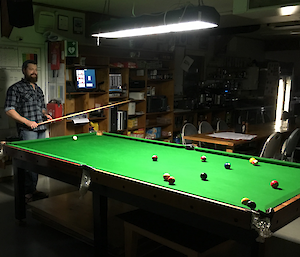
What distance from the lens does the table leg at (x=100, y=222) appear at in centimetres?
276

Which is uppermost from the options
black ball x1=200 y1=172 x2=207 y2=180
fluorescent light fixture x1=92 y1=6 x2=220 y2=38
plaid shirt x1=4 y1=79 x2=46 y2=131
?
fluorescent light fixture x1=92 y1=6 x2=220 y2=38

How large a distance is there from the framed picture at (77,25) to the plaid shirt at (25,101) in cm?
169

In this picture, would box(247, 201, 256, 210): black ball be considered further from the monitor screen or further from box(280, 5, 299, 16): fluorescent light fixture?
the monitor screen

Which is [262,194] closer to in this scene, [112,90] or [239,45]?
[112,90]

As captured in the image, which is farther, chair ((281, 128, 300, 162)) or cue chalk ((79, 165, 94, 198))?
chair ((281, 128, 300, 162))

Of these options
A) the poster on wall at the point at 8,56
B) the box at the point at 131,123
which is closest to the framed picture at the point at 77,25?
the poster on wall at the point at 8,56

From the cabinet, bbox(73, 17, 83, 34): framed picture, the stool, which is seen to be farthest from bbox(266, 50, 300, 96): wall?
the stool

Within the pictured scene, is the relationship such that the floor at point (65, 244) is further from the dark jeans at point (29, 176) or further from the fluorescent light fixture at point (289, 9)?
the fluorescent light fixture at point (289, 9)

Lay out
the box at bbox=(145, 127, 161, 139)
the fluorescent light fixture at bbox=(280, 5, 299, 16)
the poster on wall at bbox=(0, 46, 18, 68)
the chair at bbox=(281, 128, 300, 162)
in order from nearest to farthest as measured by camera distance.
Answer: the fluorescent light fixture at bbox=(280, 5, 299, 16) → the chair at bbox=(281, 128, 300, 162) → the poster on wall at bbox=(0, 46, 18, 68) → the box at bbox=(145, 127, 161, 139)

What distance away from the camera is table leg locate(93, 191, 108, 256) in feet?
9.04

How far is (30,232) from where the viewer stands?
3.48 metres

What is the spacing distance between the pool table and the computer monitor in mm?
1734

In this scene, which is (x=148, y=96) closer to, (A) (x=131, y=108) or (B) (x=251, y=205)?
(A) (x=131, y=108)

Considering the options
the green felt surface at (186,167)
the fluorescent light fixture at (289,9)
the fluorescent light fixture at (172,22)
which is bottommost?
the green felt surface at (186,167)
